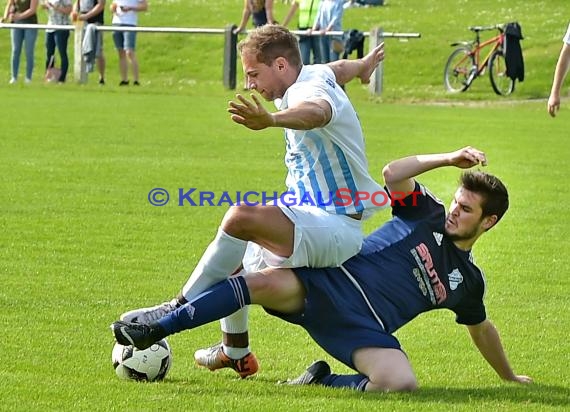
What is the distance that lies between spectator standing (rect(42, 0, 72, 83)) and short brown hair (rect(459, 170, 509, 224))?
69.5 feet

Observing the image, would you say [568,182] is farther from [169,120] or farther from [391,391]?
[391,391]

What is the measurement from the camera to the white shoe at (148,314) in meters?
6.00

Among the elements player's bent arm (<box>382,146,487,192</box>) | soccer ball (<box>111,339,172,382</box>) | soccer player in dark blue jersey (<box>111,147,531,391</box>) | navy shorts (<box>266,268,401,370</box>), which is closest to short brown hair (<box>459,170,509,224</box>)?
soccer player in dark blue jersey (<box>111,147,531,391</box>)

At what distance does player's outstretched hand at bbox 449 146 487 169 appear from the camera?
589 cm

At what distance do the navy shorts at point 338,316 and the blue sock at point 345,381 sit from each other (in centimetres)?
9

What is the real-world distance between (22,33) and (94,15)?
159 cm

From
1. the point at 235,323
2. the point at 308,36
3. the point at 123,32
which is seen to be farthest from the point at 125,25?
the point at 235,323

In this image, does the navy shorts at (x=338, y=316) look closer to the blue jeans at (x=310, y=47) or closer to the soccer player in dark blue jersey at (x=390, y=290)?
the soccer player in dark blue jersey at (x=390, y=290)

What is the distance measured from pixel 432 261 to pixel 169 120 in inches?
529

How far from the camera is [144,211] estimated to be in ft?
37.7

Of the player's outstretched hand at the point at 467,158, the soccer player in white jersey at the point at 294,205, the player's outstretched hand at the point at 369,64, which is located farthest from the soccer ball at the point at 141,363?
the player's outstretched hand at the point at 369,64

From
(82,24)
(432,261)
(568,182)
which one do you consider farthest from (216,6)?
(432,261)

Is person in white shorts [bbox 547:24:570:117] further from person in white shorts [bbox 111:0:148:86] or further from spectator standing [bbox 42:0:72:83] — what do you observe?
spectator standing [bbox 42:0:72:83]

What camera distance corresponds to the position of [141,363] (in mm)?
6090
